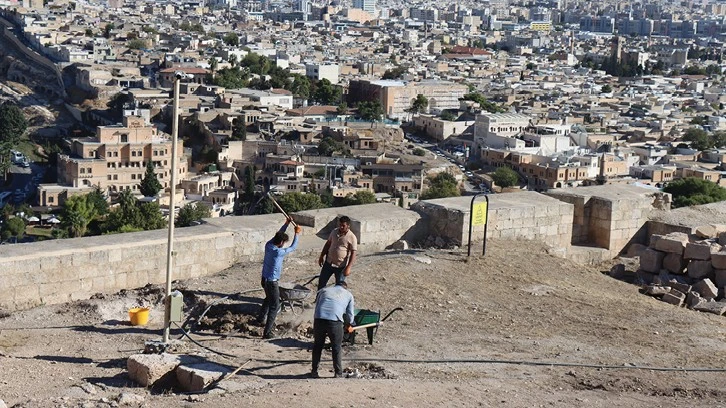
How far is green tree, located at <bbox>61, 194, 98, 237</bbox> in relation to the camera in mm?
25750

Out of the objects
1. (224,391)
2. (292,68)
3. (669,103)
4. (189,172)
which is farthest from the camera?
(292,68)

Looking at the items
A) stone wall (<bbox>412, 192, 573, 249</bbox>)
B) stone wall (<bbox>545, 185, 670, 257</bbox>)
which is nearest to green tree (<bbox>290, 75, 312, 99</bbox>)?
stone wall (<bbox>545, 185, 670, 257</bbox>)

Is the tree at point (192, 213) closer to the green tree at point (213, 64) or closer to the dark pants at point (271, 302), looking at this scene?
the dark pants at point (271, 302)

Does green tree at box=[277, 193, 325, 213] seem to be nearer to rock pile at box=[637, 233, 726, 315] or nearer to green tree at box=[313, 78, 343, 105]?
rock pile at box=[637, 233, 726, 315]

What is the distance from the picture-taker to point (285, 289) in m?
5.16

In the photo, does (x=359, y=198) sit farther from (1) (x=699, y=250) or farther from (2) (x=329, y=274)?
(2) (x=329, y=274)

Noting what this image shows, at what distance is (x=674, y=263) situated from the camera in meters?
6.70

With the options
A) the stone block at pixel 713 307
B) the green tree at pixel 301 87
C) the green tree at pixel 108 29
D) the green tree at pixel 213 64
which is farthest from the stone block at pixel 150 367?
the green tree at pixel 108 29

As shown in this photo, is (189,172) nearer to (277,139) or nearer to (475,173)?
(277,139)

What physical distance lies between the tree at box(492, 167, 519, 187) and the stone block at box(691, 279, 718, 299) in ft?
91.0

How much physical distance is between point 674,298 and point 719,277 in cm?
42

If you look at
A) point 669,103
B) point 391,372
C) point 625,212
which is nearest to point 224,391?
point 391,372

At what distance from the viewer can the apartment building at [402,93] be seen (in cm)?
4984

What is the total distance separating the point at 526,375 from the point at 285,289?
49.9 inches
